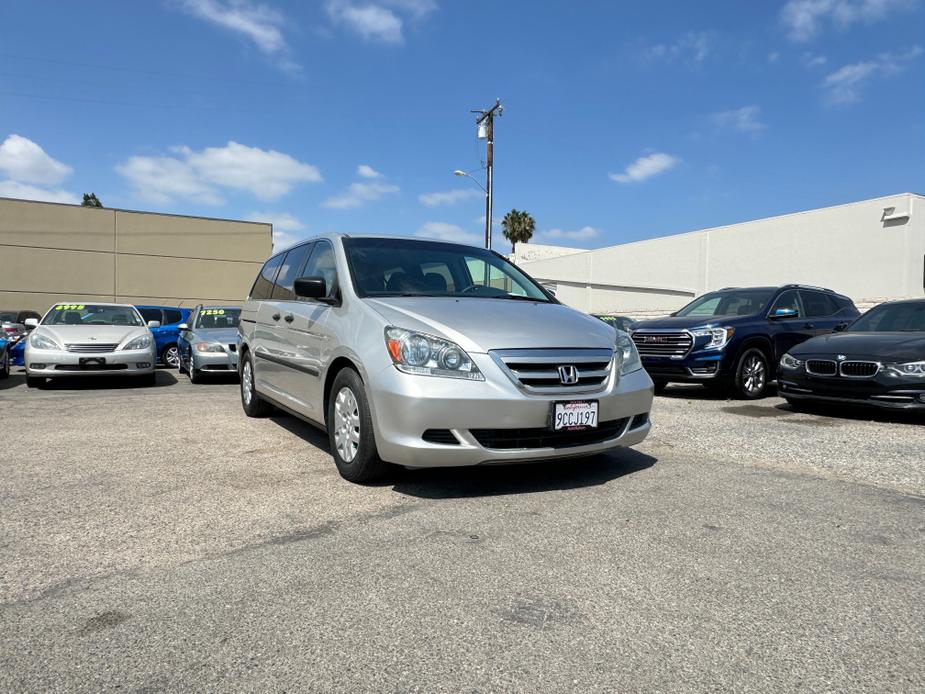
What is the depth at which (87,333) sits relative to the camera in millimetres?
9672

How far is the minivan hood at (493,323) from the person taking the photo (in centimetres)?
382

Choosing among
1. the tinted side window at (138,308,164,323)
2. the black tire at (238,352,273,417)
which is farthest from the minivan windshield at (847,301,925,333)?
the tinted side window at (138,308,164,323)

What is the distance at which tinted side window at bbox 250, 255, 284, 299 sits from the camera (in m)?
6.40

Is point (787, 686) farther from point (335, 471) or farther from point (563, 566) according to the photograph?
point (335, 471)

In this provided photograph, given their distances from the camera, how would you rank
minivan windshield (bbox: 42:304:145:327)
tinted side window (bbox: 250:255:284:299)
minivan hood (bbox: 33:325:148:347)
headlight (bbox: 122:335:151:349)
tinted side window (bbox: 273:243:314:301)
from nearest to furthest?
1. tinted side window (bbox: 273:243:314:301)
2. tinted side window (bbox: 250:255:284:299)
3. minivan hood (bbox: 33:325:148:347)
4. headlight (bbox: 122:335:151:349)
5. minivan windshield (bbox: 42:304:145:327)

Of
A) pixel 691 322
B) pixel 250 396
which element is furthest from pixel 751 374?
pixel 250 396

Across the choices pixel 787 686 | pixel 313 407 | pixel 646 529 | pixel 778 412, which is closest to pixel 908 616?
pixel 787 686

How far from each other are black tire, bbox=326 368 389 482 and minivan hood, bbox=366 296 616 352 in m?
0.50

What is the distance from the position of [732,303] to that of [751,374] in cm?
133

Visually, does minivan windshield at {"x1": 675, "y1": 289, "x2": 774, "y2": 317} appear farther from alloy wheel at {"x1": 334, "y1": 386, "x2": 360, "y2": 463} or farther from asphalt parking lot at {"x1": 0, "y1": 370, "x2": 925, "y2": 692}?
alloy wheel at {"x1": 334, "y1": 386, "x2": 360, "y2": 463}

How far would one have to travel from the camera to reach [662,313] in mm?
33250

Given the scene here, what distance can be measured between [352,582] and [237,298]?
29222 millimetres

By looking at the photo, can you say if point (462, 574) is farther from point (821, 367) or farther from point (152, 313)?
point (152, 313)

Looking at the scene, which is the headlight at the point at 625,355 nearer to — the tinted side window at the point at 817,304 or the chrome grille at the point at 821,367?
the chrome grille at the point at 821,367
